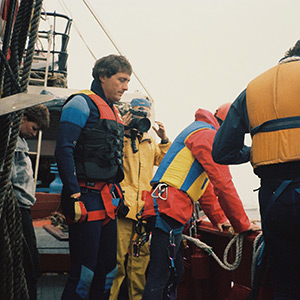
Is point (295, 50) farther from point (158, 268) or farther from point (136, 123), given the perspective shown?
point (136, 123)

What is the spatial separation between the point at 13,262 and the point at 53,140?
693cm

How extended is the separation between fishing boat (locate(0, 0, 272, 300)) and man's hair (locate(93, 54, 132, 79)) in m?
0.57

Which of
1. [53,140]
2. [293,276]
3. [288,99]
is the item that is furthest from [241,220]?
[53,140]

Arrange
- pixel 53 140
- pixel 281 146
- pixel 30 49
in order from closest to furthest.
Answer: pixel 30 49 → pixel 281 146 → pixel 53 140

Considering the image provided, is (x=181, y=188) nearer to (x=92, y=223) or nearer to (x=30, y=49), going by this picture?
(x=92, y=223)

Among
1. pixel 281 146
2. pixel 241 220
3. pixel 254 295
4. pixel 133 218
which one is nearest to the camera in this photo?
pixel 281 146

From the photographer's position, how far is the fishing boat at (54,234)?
126 cm

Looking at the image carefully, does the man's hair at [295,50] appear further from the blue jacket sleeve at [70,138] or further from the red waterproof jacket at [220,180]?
the blue jacket sleeve at [70,138]

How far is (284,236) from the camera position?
1.71 meters

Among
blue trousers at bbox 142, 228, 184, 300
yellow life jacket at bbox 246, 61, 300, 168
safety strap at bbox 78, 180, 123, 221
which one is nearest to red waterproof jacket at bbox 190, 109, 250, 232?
blue trousers at bbox 142, 228, 184, 300

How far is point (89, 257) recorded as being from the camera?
7.42 ft

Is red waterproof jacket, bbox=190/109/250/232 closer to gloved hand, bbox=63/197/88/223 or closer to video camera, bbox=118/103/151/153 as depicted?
video camera, bbox=118/103/151/153

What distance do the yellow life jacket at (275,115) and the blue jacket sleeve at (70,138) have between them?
994 mm

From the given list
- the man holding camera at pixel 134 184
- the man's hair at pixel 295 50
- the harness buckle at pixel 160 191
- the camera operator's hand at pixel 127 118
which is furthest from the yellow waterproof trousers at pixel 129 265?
the man's hair at pixel 295 50
